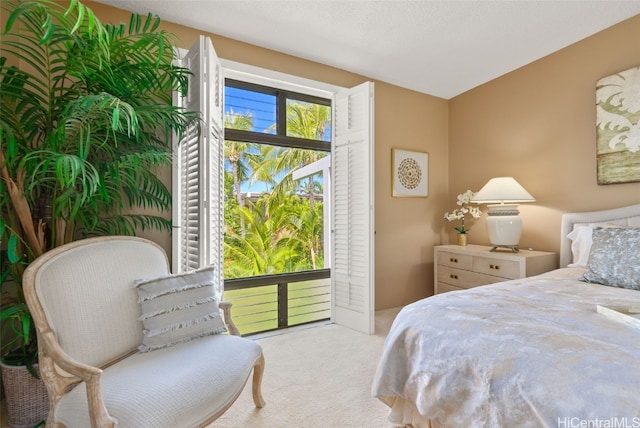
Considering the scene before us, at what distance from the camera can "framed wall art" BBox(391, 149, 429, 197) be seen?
12.4ft

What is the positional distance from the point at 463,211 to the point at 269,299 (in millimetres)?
2408

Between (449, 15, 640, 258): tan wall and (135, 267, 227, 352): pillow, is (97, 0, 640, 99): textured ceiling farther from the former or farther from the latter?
(135, 267, 227, 352): pillow

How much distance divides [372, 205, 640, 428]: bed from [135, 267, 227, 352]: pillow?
36.1 inches

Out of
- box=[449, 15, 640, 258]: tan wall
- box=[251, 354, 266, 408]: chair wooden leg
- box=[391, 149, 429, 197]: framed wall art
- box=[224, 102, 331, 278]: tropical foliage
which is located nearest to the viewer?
box=[251, 354, 266, 408]: chair wooden leg

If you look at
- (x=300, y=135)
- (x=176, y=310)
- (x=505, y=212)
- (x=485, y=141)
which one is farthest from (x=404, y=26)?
(x=176, y=310)

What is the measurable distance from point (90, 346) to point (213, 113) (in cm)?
159

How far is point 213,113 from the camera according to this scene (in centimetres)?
236

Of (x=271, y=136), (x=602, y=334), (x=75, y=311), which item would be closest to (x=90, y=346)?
(x=75, y=311)

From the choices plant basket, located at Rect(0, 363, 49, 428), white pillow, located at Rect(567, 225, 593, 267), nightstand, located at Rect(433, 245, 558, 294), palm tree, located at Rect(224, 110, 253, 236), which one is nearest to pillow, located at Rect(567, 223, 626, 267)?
white pillow, located at Rect(567, 225, 593, 267)

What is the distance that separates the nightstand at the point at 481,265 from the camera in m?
2.93

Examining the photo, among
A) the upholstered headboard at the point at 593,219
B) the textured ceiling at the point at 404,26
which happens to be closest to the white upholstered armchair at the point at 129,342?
the textured ceiling at the point at 404,26

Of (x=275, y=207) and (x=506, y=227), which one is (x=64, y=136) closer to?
(x=275, y=207)

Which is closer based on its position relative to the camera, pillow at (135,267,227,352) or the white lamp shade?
pillow at (135,267,227,352)

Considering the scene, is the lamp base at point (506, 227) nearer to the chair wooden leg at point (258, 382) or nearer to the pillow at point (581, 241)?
the pillow at point (581, 241)
